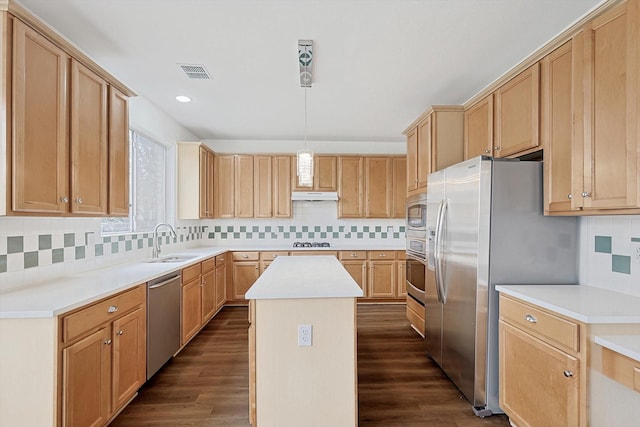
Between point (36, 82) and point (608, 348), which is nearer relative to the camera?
point (608, 348)

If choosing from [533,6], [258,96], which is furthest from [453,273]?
[258,96]

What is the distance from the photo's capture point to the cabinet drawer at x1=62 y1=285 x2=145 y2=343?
154 cm

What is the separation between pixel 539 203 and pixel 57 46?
10.5 feet

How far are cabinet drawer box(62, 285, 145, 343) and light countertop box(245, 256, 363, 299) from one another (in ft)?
2.85

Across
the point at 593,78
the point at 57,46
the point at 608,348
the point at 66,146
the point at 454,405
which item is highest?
the point at 57,46

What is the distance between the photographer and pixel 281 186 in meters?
4.85

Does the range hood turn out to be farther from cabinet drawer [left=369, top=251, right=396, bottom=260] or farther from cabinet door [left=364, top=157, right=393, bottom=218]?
cabinet drawer [left=369, top=251, right=396, bottom=260]

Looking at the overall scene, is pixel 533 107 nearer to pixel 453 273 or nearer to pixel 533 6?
pixel 533 6

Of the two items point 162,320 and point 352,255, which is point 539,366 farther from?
point 352,255

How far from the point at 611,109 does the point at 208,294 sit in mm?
3931

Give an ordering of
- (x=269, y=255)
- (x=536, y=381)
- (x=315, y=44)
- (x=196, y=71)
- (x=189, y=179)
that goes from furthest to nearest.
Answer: (x=269, y=255)
(x=189, y=179)
(x=196, y=71)
(x=315, y=44)
(x=536, y=381)

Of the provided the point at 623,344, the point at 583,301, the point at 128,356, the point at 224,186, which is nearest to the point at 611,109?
the point at 583,301

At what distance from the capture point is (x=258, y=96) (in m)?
3.24

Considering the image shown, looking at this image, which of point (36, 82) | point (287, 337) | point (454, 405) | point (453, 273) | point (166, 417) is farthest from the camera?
point (453, 273)
